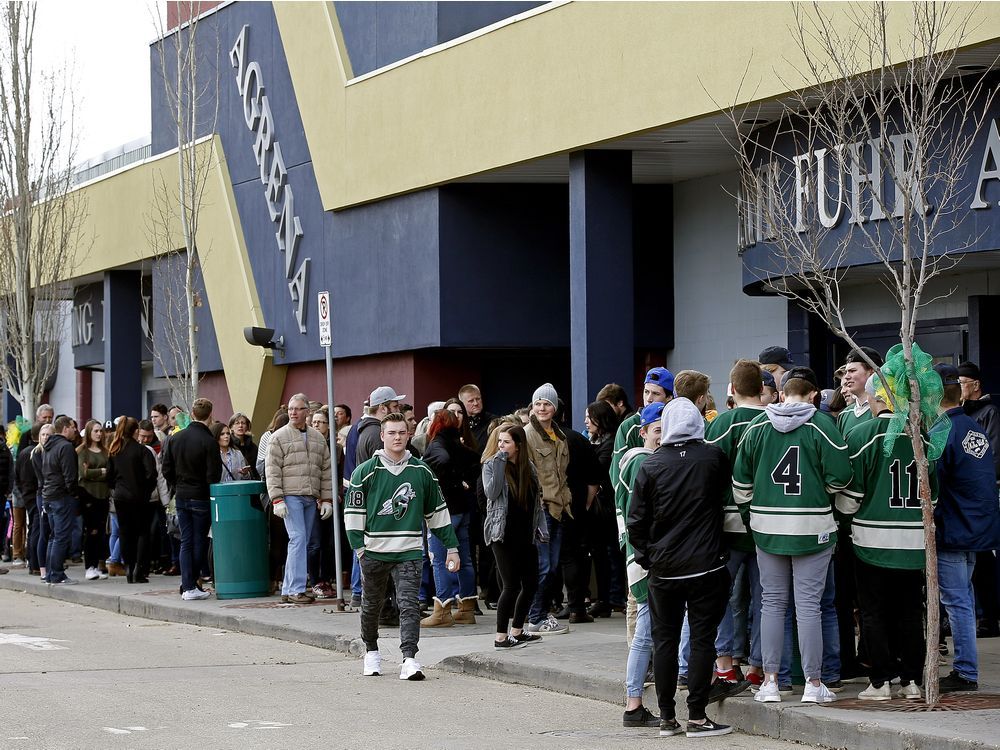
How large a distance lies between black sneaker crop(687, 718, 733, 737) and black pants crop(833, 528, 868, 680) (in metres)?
1.30

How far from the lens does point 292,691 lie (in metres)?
10.9

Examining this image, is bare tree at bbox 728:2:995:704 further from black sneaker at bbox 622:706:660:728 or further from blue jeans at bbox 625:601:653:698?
black sneaker at bbox 622:706:660:728

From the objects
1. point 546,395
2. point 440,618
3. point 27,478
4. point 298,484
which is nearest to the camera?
point 546,395

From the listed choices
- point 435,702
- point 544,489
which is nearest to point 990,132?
point 544,489

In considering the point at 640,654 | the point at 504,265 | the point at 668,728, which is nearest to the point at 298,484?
the point at 504,265

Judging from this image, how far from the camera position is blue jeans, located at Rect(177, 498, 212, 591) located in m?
16.9

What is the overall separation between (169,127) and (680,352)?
1241cm

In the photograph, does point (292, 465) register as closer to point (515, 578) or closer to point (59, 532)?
point (515, 578)

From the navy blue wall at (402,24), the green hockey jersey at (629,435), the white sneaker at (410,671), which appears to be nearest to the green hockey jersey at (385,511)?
the white sneaker at (410,671)

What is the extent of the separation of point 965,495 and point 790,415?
5.01ft

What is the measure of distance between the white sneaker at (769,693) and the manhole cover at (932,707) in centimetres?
28

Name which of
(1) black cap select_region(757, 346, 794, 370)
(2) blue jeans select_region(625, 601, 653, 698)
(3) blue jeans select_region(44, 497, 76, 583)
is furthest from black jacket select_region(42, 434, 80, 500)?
(2) blue jeans select_region(625, 601, 653, 698)

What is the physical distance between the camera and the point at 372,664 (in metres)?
11.6

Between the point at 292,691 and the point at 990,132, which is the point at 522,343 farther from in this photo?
the point at 292,691
